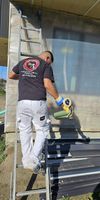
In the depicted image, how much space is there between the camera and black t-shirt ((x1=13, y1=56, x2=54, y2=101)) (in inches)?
124

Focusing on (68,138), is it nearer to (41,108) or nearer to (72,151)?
(72,151)

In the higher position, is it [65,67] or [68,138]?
[65,67]

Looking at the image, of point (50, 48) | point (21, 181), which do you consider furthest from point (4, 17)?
point (21, 181)

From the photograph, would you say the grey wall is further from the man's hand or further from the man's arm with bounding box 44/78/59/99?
the man's hand

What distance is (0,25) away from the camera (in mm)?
6359

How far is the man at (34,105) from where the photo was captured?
10.3 feet

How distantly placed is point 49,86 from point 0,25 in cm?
396

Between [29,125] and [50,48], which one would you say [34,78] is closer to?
[29,125]

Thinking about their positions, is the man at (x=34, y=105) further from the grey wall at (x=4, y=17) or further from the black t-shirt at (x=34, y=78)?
the grey wall at (x=4, y=17)

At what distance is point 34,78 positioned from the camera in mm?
3186

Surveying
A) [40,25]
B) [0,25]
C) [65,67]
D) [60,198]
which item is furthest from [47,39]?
[60,198]

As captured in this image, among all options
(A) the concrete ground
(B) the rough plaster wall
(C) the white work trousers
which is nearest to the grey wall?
(B) the rough plaster wall

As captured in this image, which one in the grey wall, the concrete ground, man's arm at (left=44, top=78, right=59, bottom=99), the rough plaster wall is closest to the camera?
man's arm at (left=44, top=78, right=59, bottom=99)

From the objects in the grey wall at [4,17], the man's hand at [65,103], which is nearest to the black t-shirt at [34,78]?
the man's hand at [65,103]
